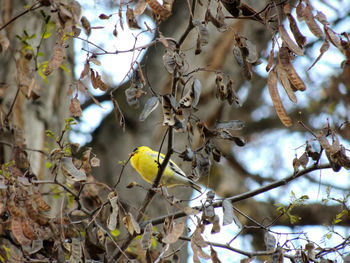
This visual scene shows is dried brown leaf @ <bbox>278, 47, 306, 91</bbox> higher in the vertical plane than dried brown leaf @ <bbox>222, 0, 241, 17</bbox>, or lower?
lower

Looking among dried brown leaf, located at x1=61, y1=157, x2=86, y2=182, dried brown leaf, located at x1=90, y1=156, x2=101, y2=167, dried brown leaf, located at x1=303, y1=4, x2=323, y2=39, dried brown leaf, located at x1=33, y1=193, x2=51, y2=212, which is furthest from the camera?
dried brown leaf, located at x1=90, y1=156, x2=101, y2=167

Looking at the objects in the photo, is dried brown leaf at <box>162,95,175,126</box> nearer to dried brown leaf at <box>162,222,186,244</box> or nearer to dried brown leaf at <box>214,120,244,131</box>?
dried brown leaf at <box>214,120,244,131</box>

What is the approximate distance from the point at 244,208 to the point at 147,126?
116 inches

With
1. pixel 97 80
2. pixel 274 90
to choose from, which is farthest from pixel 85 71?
pixel 274 90

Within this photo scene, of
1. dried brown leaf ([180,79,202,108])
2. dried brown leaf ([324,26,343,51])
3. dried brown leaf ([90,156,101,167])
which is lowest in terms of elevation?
dried brown leaf ([90,156,101,167])

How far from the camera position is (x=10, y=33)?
15.9 ft

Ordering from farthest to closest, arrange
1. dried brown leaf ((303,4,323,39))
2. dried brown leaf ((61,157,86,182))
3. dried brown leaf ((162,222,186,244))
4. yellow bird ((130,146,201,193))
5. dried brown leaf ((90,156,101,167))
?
yellow bird ((130,146,201,193)), dried brown leaf ((90,156,101,167)), dried brown leaf ((61,157,86,182)), dried brown leaf ((303,4,323,39)), dried brown leaf ((162,222,186,244))

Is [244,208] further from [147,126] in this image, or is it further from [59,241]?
[59,241]

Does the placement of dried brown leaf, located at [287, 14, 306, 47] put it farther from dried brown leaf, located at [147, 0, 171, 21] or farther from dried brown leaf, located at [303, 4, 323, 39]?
dried brown leaf, located at [147, 0, 171, 21]

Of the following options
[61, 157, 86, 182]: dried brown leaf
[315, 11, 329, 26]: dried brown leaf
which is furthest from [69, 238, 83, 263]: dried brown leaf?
[315, 11, 329, 26]: dried brown leaf

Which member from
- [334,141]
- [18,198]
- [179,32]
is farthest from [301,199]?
[179,32]

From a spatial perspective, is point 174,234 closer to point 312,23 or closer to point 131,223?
point 131,223

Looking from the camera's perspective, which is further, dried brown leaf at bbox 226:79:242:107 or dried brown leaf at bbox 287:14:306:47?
dried brown leaf at bbox 226:79:242:107

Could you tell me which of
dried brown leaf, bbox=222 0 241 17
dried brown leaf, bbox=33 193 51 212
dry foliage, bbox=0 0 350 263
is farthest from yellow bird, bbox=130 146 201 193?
dried brown leaf, bbox=222 0 241 17
